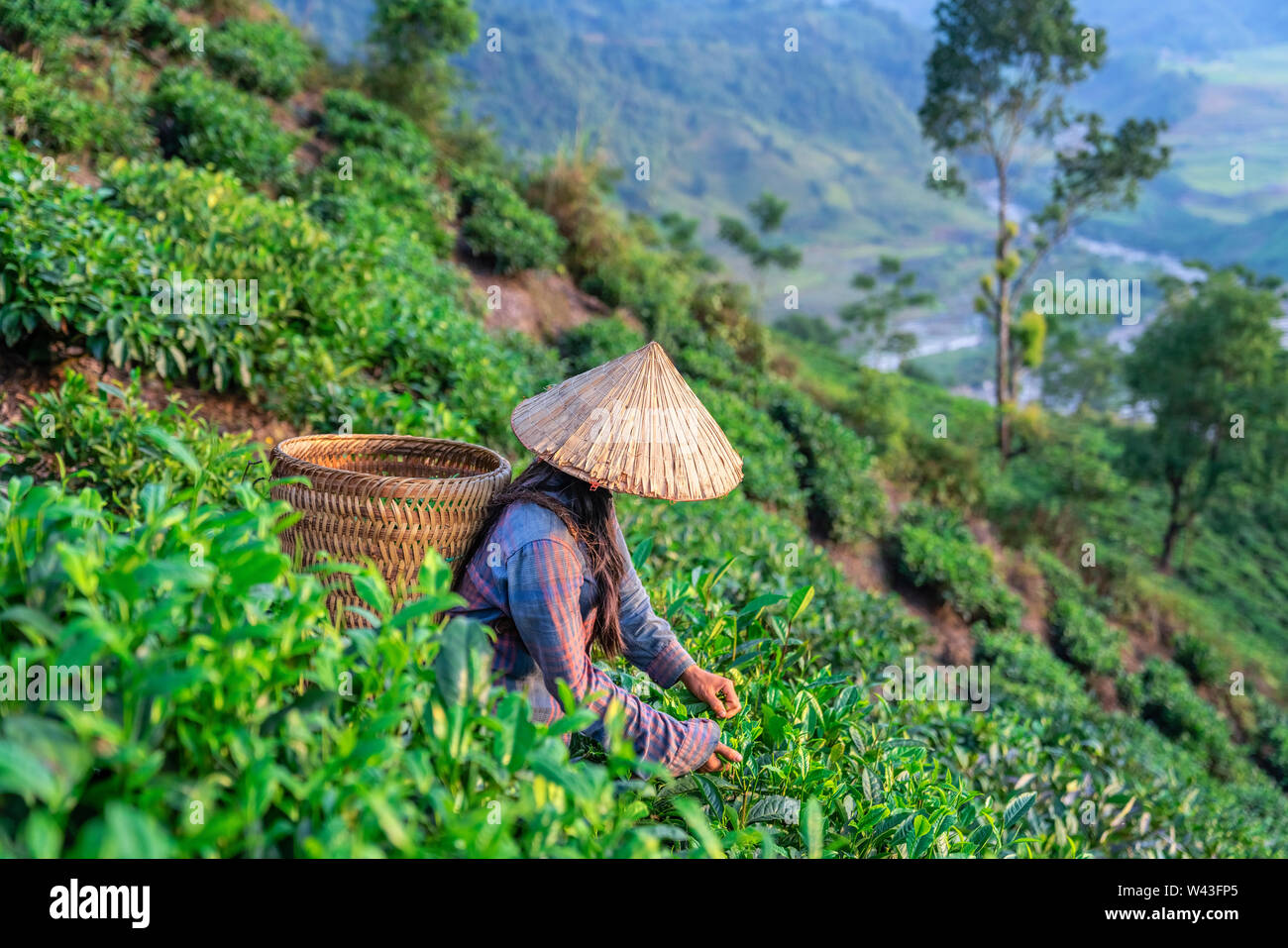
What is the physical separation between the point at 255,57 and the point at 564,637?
31.2 feet

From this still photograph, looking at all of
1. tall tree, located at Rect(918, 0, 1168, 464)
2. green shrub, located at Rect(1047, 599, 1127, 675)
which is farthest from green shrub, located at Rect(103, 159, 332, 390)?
tall tree, located at Rect(918, 0, 1168, 464)

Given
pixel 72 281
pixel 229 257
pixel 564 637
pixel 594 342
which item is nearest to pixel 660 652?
pixel 564 637

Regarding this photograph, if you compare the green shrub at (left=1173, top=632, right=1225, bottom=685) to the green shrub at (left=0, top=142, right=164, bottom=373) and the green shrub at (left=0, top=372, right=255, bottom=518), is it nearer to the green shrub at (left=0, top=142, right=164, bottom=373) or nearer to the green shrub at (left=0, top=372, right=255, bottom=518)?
the green shrub at (left=0, top=372, right=255, bottom=518)

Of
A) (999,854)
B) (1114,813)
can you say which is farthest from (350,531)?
(1114,813)

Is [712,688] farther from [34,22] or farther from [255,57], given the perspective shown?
[255,57]

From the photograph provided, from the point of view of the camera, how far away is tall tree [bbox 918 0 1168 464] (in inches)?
728

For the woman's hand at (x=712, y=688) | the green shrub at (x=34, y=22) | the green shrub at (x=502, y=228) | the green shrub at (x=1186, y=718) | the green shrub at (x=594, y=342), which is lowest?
the green shrub at (x=1186, y=718)

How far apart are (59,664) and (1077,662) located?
9955mm

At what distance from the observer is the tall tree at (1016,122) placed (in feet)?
60.6

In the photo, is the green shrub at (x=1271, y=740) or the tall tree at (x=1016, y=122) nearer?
the green shrub at (x=1271, y=740)

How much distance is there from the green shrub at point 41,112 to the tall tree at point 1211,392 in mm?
18518

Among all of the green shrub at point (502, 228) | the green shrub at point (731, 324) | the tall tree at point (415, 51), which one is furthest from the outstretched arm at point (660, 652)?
the tall tree at point (415, 51)

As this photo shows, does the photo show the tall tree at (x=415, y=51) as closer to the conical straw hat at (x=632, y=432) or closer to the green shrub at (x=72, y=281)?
the green shrub at (x=72, y=281)

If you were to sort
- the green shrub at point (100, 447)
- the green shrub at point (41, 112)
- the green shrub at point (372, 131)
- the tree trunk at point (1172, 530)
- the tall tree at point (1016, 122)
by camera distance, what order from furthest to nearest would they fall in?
the tree trunk at point (1172, 530) → the tall tree at point (1016, 122) → the green shrub at point (372, 131) → the green shrub at point (41, 112) → the green shrub at point (100, 447)
